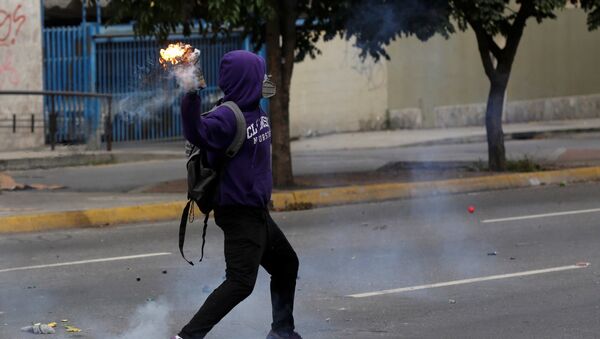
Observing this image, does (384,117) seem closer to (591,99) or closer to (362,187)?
(591,99)

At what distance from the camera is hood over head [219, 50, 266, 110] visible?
18.6 ft

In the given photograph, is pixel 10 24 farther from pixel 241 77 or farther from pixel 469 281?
pixel 241 77

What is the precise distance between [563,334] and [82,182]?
10.2 meters

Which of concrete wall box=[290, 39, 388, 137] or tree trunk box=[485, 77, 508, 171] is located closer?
tree trunk box=[485, 77, 508, 171]

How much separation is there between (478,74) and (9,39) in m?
10.7

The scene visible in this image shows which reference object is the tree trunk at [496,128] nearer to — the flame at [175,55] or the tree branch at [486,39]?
the tree branch at [486,39]

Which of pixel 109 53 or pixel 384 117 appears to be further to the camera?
pixel 384 117

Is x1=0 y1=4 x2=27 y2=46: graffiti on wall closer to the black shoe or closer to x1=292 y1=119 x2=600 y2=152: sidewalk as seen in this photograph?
x1=292 y1=119 x2=600 y2=152: sidewalk

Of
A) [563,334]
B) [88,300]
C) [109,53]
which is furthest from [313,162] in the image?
[563,334]

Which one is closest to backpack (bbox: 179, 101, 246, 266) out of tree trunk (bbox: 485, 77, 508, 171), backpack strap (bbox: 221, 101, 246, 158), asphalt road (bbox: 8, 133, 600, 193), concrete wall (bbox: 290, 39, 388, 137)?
backpack strap (bbox: 221, 101, 246, 158)

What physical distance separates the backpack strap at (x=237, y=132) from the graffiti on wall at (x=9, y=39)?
1487cm

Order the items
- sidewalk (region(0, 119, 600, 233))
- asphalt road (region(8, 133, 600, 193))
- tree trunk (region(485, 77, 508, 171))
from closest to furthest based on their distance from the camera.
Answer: sidewalk (region(0, 119, 600, 233))
tree trunk (region(485, 77, 508, 171))
asphalt road (region(8, 133, 600, 193))

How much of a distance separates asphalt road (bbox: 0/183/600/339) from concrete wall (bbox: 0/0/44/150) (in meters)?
8.37

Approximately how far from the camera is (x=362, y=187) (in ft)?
44.6
